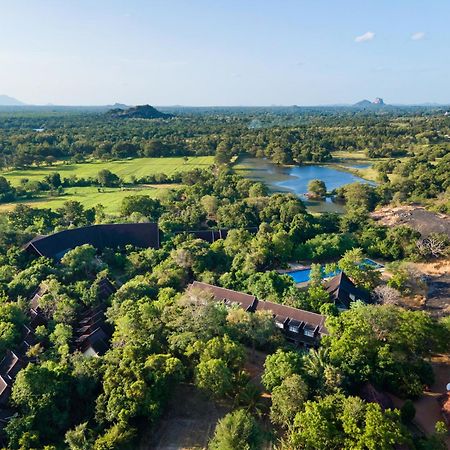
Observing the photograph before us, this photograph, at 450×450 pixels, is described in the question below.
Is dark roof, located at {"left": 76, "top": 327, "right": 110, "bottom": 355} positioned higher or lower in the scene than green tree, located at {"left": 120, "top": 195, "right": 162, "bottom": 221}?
lower

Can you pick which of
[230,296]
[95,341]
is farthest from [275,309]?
[95,341]

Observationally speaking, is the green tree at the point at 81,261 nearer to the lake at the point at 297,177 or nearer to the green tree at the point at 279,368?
the green tree at the point at 279,368

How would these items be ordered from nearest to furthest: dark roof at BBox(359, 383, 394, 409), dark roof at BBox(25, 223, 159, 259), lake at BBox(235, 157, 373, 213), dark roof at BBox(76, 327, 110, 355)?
dark roof at BBox(359, 383, 394, 409) → dark roof at BBox(76, 327, 110, 355) → dark roof at BBox(25, 223, 159, 259) → lake at BBox(235, 157, 373, 213)

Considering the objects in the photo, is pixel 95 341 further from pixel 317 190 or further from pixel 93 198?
pixel 317 190

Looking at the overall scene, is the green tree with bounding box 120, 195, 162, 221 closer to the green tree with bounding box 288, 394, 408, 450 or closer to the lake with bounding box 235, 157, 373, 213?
the lake with bounding box 235, 157, 373, 213

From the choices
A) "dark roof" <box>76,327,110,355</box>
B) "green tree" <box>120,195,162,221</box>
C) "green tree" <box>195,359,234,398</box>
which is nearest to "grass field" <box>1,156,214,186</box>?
"green tree" <box>120,195,162,221</box>

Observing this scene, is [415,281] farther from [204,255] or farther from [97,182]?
[97,182]
